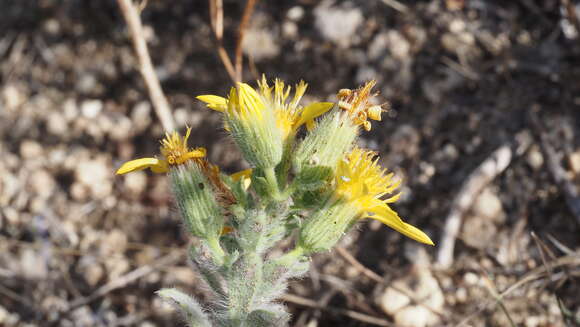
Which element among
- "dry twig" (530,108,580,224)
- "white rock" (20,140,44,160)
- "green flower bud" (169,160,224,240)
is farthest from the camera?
"white rock" (20,140,44,160)

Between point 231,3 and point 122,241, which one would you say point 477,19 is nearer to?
point 231,3

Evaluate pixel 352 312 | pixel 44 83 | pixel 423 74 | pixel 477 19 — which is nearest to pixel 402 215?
pixel 352 312

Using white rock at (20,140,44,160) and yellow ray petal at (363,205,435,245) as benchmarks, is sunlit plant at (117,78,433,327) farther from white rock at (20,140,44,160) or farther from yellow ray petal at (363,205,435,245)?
white rock at (20,140,44,160)

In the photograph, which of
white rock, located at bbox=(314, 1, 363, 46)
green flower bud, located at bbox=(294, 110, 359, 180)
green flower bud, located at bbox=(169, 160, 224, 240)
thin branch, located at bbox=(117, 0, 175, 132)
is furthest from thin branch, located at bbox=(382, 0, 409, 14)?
green flower bud, located at bbox=(169, 160, 224, 240)

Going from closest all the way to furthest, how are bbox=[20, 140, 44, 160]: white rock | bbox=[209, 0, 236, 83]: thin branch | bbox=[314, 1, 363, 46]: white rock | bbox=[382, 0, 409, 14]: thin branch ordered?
bbox=[209, 0, 236, 83]: thin branch → bbox=[382, 0, 409, 14]: thin branch → bbox=[314, 1, 363, 46]: white rock → bbox=[20, 140, 44, 160]: white rock

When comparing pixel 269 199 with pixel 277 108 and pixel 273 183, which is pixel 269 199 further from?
pixel 277 108

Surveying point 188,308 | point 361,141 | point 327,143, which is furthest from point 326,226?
point 361,141

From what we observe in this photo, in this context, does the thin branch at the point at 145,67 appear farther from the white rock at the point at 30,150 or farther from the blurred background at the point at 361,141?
the white rock at the point at 30,150

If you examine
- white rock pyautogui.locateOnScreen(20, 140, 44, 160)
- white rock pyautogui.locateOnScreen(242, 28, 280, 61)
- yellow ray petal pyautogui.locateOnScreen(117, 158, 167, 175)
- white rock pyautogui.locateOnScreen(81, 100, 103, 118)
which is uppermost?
white rock pyautogui.locateOnScreen(242, 28, 280, 61)
